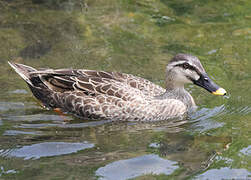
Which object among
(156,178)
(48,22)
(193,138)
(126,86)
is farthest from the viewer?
(48,22)

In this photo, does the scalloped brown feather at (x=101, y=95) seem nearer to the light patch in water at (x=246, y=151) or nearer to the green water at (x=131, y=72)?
the green water at (x=131, y=72)

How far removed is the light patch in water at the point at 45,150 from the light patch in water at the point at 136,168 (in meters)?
0.90

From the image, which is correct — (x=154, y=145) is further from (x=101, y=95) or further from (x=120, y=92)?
(x=101, y=95)

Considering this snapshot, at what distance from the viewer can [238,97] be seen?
1073 cm

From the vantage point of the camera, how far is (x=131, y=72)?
467 inches

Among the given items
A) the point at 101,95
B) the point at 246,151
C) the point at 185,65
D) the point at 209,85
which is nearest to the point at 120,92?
the point at 101,95

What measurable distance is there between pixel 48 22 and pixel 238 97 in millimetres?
5860

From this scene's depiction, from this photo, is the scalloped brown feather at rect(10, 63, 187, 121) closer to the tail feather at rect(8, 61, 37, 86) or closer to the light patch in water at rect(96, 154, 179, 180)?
the tail feather at rect(8, 61, 37, 86)

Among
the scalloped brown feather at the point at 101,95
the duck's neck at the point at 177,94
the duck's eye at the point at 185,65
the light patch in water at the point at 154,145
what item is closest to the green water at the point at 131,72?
the light patch in water at the point at 154,145

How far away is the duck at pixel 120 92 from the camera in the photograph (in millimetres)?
9969

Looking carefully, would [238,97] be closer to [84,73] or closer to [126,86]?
[126,86]

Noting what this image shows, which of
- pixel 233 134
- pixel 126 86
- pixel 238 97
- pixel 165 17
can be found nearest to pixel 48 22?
pixel 165 17

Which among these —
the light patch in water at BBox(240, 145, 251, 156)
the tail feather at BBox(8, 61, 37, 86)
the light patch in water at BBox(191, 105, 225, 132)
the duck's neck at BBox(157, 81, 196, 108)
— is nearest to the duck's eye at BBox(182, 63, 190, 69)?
the duck's neck at BBox(157, 81, 196, 108)

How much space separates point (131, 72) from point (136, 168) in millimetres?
4023
